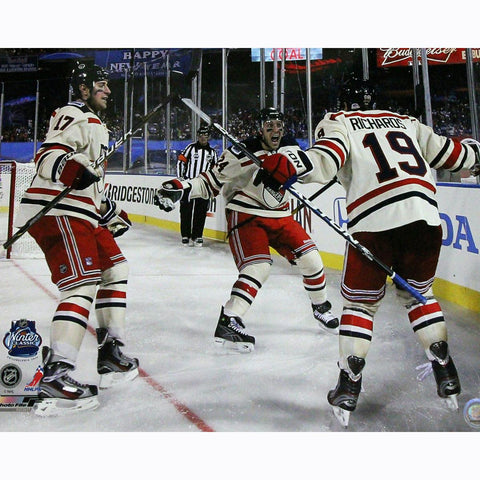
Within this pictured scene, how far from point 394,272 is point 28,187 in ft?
3.78

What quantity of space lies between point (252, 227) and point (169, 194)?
1.22ft

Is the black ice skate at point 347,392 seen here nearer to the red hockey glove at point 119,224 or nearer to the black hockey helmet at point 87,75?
the red hockey glove at point 119,224

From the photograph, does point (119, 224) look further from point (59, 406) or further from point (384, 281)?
point (384, 281)

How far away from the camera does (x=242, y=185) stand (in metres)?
1.97

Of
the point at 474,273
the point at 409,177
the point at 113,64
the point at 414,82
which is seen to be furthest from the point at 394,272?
the point at 113,64

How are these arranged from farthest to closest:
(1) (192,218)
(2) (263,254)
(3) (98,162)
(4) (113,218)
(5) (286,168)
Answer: (1) (192,218) < (2) (263,254) < (4) (113,218) < (3) (98,162) < (5) (286,168)

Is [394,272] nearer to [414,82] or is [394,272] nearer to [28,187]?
[414,82]

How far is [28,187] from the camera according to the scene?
1.73m

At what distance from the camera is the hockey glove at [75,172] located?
1565mm

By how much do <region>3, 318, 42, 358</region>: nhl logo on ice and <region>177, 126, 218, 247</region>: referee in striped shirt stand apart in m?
0.65

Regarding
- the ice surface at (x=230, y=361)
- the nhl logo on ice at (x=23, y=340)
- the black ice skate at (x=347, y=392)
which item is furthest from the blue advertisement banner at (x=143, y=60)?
the black ice skate at (x=347, y=392)

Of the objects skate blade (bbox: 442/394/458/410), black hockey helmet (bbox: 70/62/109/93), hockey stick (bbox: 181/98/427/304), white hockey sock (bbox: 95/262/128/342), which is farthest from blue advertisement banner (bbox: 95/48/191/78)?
skate blade (bbox: 442/394/458/410)

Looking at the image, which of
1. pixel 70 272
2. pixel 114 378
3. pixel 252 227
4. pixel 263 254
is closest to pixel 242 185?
pixel 252 227

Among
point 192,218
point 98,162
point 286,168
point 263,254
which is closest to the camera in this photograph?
point 286,168
